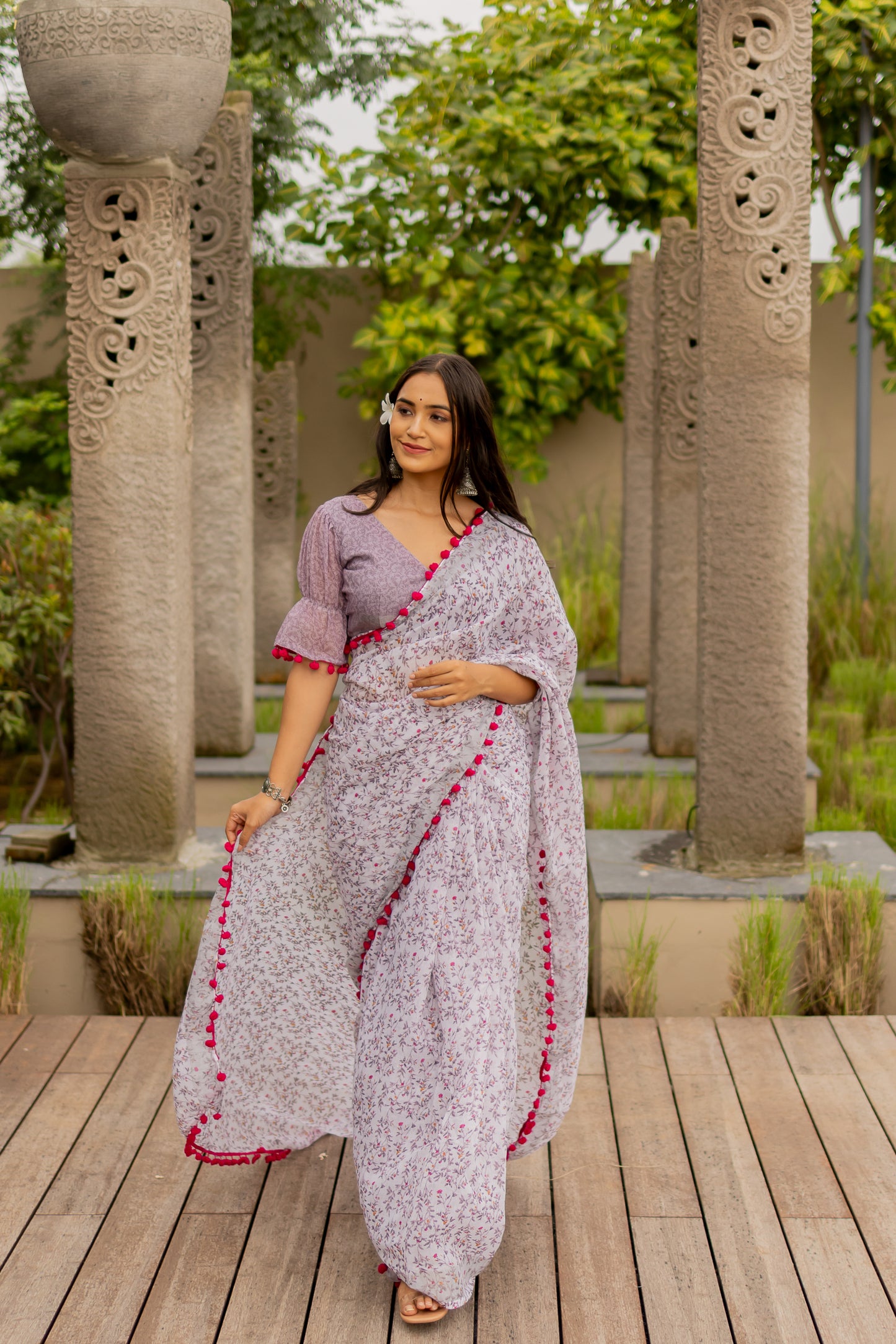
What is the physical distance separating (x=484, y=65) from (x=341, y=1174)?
23.7ft

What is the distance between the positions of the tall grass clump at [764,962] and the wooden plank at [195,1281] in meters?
1.63

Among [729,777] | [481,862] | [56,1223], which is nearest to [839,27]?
[729,777]

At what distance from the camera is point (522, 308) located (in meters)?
8.79

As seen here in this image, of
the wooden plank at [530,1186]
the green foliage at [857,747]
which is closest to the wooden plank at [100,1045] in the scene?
the wooden plank at [530,1186]

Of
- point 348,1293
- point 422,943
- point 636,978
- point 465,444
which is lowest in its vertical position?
point 348,1293

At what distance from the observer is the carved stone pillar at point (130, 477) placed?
4.16m

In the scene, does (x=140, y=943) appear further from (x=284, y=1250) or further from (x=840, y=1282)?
(x=840, y=1282)

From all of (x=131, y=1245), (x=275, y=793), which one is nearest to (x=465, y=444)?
(x=275, y=793)

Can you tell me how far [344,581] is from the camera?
2.72m

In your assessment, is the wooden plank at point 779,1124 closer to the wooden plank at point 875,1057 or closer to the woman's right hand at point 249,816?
the wooden plank at point 875,1057

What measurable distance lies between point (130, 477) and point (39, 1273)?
2.26 meters

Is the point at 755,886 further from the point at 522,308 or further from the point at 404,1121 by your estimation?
the point at 522,308

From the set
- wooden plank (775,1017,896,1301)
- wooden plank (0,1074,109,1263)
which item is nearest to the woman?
wooden plank (0,1074,109,1263)

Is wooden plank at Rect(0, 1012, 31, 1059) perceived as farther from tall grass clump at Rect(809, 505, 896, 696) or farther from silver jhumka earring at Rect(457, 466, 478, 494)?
tall grass clump at Rect(809, 505, 896, 696)
